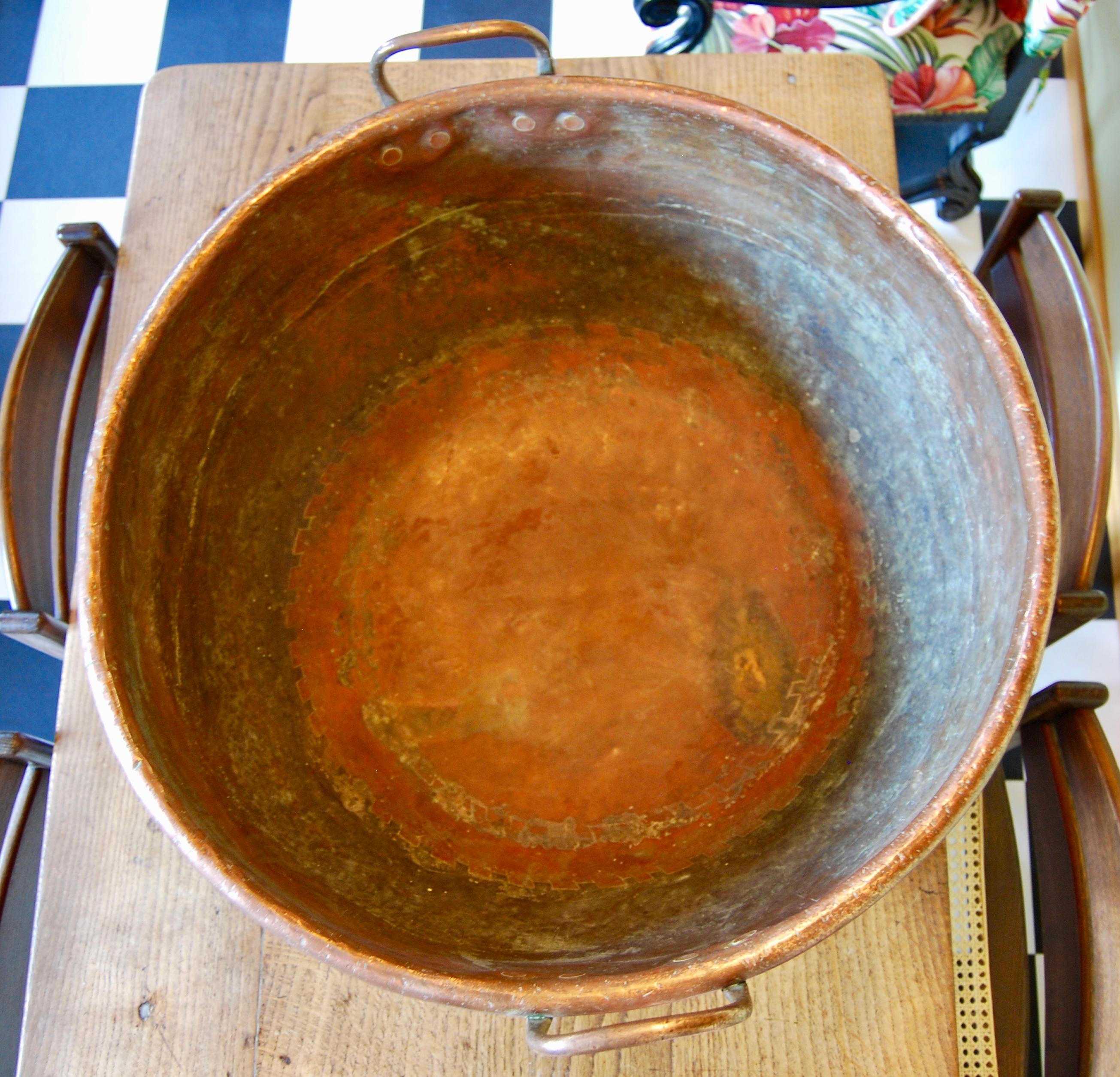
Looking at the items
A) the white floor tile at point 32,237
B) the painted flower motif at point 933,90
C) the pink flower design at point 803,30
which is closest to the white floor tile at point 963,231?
the painted flower motif at point 933,90

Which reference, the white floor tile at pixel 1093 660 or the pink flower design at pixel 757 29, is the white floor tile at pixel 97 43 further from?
the white floor tile at pixel 1093 660

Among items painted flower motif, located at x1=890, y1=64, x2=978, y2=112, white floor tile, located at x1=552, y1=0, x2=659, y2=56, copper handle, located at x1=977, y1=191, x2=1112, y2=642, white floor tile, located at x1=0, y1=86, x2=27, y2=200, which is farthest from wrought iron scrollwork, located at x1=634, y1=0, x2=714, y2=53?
white floor tile, located at x1=0, y1=86, x2=27, y2=200

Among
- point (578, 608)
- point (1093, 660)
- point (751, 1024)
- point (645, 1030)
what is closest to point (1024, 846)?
point (1093, 660)

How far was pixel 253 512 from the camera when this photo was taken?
81cm

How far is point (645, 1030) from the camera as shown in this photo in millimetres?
539

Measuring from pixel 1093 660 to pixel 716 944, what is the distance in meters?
1.01

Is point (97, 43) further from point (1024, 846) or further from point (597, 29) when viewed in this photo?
point (1024, 846)

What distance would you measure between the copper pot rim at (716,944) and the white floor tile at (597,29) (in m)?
0.99

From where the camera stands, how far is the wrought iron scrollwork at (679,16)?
3.15 feet

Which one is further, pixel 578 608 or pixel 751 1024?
pixel 578 608

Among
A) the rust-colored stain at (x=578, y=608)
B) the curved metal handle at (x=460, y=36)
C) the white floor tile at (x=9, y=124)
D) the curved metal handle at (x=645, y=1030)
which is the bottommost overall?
the curved metal handle at (x=645, y=1030)

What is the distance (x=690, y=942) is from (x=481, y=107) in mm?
634

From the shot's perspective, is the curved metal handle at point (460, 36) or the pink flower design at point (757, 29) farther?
the pink flower design at point (757, 29)

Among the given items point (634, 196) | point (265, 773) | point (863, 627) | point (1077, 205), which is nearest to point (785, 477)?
point (863, 627)
